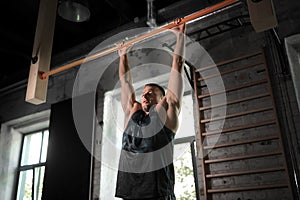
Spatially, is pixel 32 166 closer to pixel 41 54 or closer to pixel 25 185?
pixel 25 185

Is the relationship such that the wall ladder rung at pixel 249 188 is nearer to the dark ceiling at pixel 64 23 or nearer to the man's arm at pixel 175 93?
the man's arm at pixel 175 93

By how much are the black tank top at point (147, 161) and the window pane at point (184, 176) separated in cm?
152

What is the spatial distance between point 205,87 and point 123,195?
5.89 feet

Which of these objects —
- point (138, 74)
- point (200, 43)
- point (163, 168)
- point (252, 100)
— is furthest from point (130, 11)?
point (163, 168)

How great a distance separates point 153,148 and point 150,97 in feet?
1.88

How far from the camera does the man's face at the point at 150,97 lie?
7.93 feet

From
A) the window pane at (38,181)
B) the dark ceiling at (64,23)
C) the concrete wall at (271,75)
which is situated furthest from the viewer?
the window pane at (38,181)

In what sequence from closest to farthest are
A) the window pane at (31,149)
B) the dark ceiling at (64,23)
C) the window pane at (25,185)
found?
1. the dark ceiling at (64,23)
2. the window pane at (25,185)
3. the window pane at (31,149)

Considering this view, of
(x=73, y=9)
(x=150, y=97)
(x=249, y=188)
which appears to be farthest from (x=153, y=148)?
(x=73, y=9)

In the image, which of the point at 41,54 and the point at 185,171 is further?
the point at 185,171

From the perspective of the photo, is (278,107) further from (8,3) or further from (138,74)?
(8,3)

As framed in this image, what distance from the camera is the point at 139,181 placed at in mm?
1950

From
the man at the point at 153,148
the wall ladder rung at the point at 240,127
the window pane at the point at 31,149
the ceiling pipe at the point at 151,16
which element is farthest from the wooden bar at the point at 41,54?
the window pane at the point at 31,149

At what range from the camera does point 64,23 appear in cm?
458
